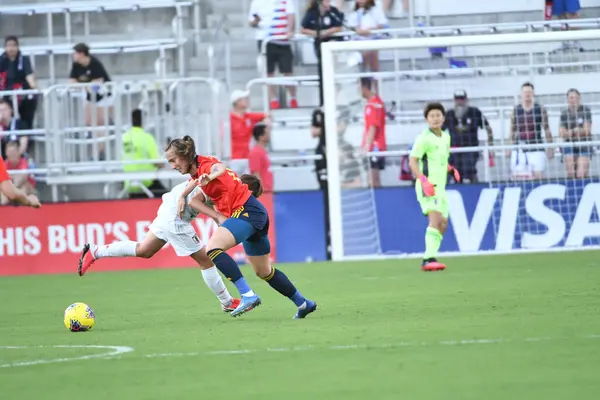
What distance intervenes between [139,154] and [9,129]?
236cm

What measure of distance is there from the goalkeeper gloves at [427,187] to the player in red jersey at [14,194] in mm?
4964

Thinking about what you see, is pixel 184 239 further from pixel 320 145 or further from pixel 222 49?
pixel 222 49

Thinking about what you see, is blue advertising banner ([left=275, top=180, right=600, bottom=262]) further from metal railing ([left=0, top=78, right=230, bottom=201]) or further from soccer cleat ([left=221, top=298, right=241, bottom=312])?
soccer cleat ([left=221, top=298, right=241, bottom=312])

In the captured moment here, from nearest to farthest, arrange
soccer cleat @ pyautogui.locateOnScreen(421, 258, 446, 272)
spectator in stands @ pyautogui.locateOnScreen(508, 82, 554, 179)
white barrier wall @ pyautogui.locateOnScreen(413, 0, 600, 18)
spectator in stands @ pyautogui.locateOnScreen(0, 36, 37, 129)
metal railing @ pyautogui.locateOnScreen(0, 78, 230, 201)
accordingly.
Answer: soccer cleat @ pyautogui.locateOnScreen(421, 258, 446, 272) < spectator in stands @ pyautogui.locateOnScreen(508, 82, 554, 179) < metal railing @ pyautogui.locateOnScreen(0, 78, 230, 201) < spectator in stands @ pyautogui.locateOnScreen(0, 36, 37, 129) < white barrier wall @ pyautogui.locateOnScreen(413, 0, 600, 18)

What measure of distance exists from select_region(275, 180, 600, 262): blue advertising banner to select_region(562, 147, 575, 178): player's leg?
13 cm

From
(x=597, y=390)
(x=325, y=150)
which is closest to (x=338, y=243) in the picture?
(x=325, y=150)

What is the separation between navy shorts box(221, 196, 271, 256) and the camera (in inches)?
424

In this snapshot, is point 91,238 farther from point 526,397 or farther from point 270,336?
point 526,397

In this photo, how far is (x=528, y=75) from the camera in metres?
19.5

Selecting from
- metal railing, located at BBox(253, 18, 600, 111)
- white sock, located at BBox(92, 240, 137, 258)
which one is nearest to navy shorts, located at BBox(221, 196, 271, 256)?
white sock, located at BBox(92, 240, 137, 258)

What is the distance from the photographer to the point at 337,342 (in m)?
8.73

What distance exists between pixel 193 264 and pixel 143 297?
6.01 meters

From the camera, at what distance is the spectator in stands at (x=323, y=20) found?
2275 centimetres

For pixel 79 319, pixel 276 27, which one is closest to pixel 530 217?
pixel 276 27
